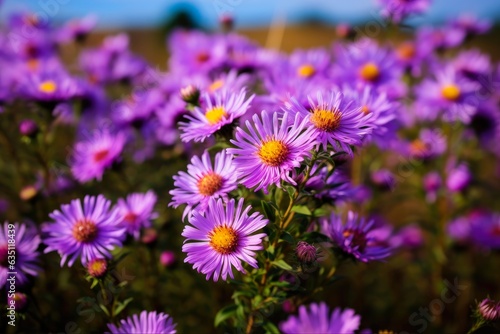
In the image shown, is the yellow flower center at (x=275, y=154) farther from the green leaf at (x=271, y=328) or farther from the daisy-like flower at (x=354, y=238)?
the green leaf at (x=271, y=328)

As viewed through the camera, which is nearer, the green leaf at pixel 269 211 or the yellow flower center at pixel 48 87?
the green leaf at pixel 269 211

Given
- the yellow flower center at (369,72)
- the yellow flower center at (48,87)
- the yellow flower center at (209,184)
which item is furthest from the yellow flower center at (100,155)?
the yellow flower center at (369,72)

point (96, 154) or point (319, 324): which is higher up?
point (96, 154)

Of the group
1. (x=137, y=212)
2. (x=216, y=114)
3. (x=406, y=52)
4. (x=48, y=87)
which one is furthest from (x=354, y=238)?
(x=406, y=52)

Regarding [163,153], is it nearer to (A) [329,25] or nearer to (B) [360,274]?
(B) [360,274]

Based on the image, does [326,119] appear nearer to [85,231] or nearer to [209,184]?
[209,184]
